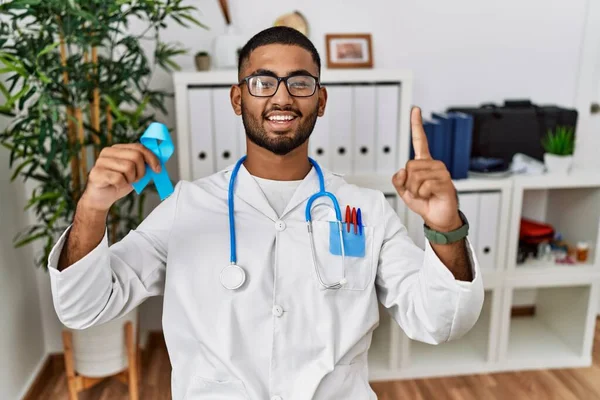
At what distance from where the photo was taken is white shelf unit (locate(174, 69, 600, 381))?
6.98ft

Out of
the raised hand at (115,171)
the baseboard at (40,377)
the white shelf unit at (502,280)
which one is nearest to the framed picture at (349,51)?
the white shelf unit at (502,280)

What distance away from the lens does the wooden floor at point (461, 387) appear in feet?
7.48

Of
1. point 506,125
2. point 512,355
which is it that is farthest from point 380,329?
point 506,125

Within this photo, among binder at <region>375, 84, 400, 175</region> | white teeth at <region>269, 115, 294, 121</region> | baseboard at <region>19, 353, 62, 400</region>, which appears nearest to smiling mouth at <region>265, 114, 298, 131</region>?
white teeth at <region>269, 115, 294, 121</region>

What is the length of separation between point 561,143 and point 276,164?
4.80 ft

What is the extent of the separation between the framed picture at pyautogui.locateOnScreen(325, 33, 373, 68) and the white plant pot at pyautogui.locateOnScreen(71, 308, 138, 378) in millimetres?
1294

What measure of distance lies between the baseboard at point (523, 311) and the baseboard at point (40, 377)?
215 centimetres

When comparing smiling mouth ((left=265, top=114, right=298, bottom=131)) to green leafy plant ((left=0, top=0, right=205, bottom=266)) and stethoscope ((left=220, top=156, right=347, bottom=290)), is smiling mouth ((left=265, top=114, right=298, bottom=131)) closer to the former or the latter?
stethoscope ((left=220, top=156, right=347, bottom=290))

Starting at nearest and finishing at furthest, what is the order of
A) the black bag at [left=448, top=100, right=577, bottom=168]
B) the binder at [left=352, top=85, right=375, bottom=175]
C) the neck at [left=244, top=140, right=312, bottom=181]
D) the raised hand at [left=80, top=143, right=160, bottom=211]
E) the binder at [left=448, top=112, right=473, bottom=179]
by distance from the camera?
the raised hand at [left=80, top=143, right=160, bottom=211]
the neck at [left=244, top=140, right=312, bottom=181]
the binder at [left=352, top=85, right=375, bottom=175]
the binder at [left=448, top=112, right=473, bottom=179]
the black bag at [left=448, top=100, right=577, bottom=168]

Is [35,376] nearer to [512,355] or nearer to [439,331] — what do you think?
[439,331]

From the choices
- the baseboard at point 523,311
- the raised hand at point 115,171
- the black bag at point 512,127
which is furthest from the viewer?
the baseboard at point 523,311

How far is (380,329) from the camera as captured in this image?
2.46m

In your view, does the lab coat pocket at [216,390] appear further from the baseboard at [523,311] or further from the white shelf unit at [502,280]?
the baseboard at [523,311]

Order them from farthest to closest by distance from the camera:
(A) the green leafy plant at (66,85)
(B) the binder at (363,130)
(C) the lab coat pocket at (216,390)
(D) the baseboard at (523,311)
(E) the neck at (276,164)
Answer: (D) the baseboard at (523,311), (B) the binder at (363,130), (A) the green leafy plant at (66,85), (E) the neck at (276,164), (C) the lab coat pocket at (216,390)
